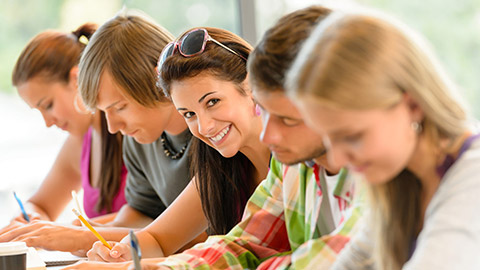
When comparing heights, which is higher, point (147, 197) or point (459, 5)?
point (459, 5)

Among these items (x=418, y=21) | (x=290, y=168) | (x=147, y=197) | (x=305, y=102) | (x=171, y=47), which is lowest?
(x=147, y=197)

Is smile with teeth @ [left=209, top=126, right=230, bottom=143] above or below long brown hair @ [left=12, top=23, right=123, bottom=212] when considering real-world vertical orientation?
above

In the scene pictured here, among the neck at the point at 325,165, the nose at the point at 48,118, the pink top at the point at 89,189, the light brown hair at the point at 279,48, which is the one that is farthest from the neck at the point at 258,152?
the nose at the point at 48,118

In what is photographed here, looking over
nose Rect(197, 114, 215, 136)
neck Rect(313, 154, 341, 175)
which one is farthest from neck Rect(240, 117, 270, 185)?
neck Rect(313, 154, 341, 175)

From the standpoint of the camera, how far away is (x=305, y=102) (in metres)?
0.92

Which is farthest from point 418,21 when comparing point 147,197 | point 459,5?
point 147,197

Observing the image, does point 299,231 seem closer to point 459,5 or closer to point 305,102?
point 305,102

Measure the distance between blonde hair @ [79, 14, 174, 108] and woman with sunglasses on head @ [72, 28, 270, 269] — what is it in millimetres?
226

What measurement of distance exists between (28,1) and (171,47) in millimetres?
1981

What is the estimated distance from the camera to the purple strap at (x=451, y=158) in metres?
0.97

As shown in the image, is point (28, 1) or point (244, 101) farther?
point (28, 1)

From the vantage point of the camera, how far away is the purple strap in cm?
97

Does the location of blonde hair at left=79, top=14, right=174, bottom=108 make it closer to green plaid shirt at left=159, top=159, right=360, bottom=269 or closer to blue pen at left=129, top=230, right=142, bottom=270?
green plaid shirt at left=159, top=159, right=360, bottom=269

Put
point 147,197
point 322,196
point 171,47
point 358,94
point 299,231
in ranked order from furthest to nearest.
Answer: point 147,197 → point 171,47 → point 299,231 → point 322,196 → point 358,94
